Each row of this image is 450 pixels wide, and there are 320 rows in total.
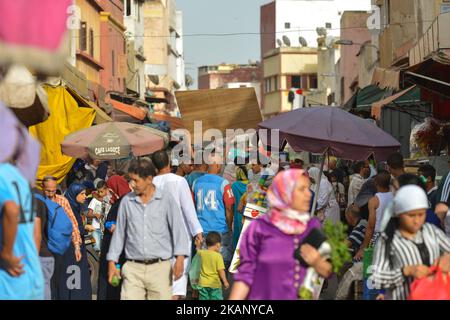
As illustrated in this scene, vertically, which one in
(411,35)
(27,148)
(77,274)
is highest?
(411,35)

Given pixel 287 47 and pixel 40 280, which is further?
pixel 287 47

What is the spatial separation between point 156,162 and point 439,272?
187 inches

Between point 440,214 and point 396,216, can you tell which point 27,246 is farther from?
point 440,214

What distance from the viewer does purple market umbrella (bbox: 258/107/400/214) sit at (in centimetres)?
1292

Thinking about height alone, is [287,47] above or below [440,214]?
above

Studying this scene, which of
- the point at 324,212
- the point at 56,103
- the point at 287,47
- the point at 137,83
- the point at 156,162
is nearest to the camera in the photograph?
the point at 156,162

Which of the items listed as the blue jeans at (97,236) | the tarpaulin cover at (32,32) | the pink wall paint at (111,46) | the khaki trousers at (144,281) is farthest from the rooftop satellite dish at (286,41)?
the khaki trousers at (144,281)

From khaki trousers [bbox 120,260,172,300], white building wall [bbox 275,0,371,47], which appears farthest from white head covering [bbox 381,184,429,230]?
white building wall [bbox 275,0,371,47]

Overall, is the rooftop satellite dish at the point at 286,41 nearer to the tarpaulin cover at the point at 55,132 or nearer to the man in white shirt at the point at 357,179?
the man in white shirt at the point at 357,179

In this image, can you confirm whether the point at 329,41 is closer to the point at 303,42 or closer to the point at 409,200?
the point at 303,42

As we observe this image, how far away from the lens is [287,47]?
84.2 m
